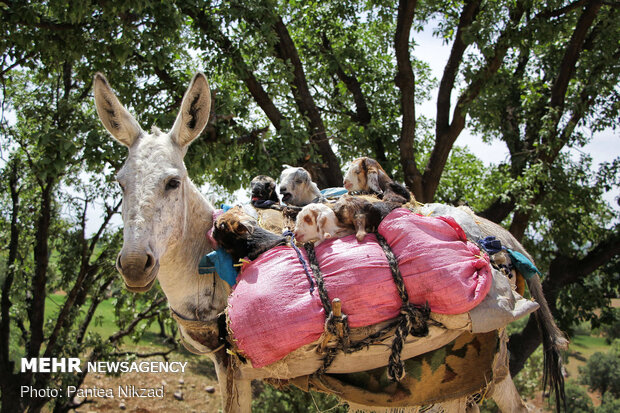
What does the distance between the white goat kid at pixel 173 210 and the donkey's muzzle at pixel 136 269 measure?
13 mm

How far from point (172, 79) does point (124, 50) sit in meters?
0.94

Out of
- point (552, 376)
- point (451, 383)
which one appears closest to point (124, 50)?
point (451, 383)

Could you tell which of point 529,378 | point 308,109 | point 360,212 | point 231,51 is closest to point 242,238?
point 360,212

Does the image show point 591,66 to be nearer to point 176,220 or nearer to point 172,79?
point 172,79

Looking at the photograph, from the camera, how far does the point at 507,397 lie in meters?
4.04

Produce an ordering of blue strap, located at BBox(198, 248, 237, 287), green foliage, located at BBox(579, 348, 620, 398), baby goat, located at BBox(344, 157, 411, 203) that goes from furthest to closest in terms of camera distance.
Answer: green foliage, located at BBox(579, 348, 620, 398) → baby goat, located at BBox(344, 157, 411, 203) → blue strap, located at BBox(198, 248, 237, 287)

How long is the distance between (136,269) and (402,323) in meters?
1.50

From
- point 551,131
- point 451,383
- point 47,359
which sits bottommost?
point 47,359

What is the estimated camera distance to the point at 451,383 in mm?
3240

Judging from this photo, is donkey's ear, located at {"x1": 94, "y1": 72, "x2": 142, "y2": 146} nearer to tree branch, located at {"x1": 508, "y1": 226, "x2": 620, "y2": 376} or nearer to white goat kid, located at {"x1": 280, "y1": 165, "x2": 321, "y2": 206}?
white goat kid, located at {"x1": 280, "y1": 165, "x2": 321, "y2": 206}

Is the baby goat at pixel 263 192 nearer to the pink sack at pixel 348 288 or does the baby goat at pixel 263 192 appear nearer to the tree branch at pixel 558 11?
the pink sack at pixel 348 288

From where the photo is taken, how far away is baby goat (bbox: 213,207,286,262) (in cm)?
312

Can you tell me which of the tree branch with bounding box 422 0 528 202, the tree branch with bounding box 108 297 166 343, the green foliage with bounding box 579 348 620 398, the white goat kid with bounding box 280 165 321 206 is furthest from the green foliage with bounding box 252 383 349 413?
the green foliage with bounding box 579 348 620 398

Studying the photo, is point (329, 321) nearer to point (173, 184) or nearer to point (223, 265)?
point (223, 265)
